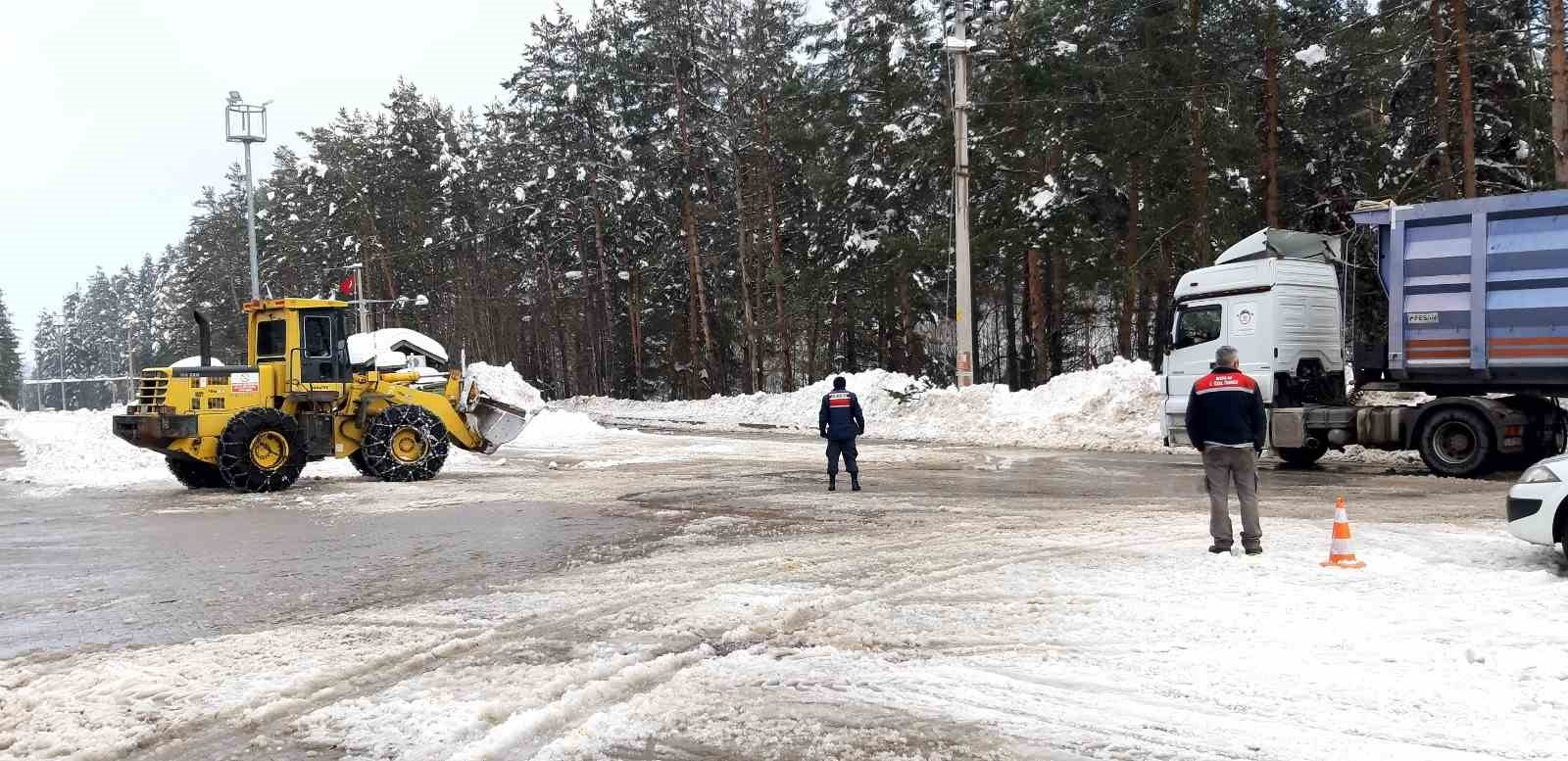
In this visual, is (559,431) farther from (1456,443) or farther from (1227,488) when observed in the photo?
(1227,488)

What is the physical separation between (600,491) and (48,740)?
1012 cm

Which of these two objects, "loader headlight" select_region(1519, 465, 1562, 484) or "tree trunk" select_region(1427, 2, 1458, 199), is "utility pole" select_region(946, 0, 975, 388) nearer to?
"tree trunk" select_region(1427, 2, 1458, 199)

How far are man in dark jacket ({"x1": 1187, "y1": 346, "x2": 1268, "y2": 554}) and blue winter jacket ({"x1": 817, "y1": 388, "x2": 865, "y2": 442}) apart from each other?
590 centimetres

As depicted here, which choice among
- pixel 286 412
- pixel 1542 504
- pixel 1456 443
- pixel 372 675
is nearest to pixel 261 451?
pixel 286 412

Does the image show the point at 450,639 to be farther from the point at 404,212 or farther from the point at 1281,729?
the point at 404,212

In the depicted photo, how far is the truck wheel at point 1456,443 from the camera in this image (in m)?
14.5

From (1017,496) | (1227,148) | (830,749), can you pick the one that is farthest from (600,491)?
(1227,148)

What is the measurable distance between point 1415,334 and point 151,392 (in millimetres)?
17546

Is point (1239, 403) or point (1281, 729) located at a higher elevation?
point (1239, 403)

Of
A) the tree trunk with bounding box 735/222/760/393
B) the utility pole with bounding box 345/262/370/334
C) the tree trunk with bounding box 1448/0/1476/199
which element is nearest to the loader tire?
the utility pole with bounding box 345/262/370/334

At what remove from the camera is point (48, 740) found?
4828 mm

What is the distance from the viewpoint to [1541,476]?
7844 mm

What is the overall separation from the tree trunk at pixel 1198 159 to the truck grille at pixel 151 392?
73.0 ft

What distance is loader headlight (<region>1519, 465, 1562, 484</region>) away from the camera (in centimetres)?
776
